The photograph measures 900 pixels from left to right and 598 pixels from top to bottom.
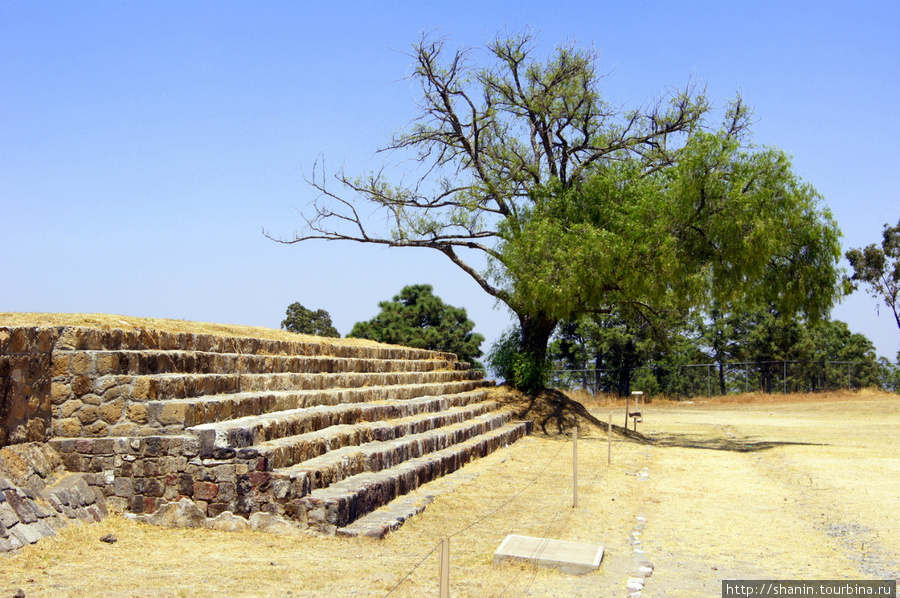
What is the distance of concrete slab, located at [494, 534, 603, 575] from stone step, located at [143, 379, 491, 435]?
9.79 feet

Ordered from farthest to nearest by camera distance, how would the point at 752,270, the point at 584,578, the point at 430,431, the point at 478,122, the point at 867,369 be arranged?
the point at 867,369
the point at 478,122
the point at 752,270
the point at 430,431
the point at 584,578

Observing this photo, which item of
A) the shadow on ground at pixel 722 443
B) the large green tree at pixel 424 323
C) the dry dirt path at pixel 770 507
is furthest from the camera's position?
the large green tree at pixel 424 323

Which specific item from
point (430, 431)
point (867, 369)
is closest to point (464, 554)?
point (430, 431)

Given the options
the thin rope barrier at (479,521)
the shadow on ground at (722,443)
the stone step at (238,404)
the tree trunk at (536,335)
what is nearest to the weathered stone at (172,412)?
the stone step at (238,404)

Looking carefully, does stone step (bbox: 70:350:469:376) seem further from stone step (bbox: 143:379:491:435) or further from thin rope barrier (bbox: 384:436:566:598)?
thin rope barrier (bbox: 384:436:566:598)

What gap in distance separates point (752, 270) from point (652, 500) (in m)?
7.32

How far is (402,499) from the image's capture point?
26.0 ft

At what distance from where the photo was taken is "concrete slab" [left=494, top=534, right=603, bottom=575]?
575cm

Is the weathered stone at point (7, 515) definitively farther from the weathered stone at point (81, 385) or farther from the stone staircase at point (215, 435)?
the weathered stone at point (81, 385)

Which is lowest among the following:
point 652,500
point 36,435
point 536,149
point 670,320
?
point 652,500

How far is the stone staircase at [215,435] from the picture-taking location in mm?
6590

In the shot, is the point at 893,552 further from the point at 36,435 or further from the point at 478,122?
the point at 478,122

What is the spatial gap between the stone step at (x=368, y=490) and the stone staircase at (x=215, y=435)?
1 cm

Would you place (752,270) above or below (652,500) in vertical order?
above
